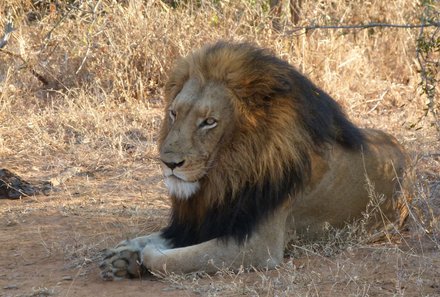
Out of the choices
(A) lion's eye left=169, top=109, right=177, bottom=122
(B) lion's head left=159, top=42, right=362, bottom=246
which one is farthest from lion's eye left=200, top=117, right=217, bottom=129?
(A) lion's eye left=169, top=109, right=177, bottom=122

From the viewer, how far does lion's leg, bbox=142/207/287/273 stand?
4.37 meters

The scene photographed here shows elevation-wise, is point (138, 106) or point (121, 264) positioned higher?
point (138, 106)

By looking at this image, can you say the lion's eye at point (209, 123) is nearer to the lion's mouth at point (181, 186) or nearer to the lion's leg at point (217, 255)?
the lion's mouth at point (181, 186)

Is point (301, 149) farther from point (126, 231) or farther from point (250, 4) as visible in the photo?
point (250, 4)

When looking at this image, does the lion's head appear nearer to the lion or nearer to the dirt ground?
the lion

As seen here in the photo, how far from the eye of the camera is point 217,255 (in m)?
4.38

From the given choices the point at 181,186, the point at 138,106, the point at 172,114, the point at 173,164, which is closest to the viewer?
the point at 173,164

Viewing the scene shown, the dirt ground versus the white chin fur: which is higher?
the white chin fur

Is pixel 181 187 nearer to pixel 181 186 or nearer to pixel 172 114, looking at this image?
pixel 181 186

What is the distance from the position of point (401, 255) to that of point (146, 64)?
4869mm

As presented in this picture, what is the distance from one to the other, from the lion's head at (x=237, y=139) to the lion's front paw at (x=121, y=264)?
32 cm

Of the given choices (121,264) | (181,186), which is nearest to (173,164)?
(181,186)

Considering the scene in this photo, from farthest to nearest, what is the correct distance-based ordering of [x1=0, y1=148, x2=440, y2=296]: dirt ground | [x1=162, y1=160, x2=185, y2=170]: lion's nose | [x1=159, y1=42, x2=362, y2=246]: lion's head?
[x1=159, y1=42, x2=362, y2=246]: lion's head < [x1=162, y1=160, x2=185, y2=170]: lion's nose < [x1=0, y1=148, x2=440, y2=296]: dirt ground

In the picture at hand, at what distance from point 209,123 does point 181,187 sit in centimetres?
34
